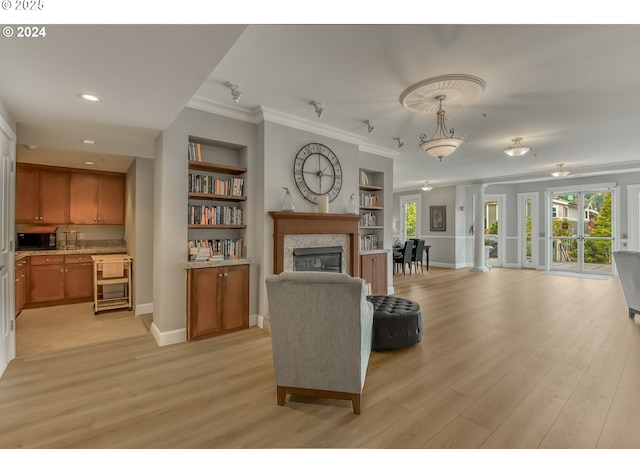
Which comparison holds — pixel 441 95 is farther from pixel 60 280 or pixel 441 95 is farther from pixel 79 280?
pixel 60 280

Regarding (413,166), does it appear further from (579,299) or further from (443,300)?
(579,299)

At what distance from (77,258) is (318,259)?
4.13m

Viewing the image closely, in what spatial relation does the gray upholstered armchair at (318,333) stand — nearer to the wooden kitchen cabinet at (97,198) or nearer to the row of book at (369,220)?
the row of book at (369,220)

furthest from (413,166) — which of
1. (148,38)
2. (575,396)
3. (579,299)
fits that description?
(148,38)

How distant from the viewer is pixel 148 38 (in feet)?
5.57

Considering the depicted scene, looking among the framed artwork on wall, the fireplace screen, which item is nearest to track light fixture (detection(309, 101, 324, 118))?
the fireplace screen

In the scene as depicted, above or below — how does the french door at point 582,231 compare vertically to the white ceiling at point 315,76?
below

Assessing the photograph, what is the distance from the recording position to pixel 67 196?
5.26m

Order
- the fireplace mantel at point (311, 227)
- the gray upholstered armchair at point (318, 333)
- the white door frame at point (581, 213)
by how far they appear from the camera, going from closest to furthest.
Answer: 1. the gray upholstered armchair at point (318, 333)
2. the fireplace mantel at point (311, 227)
3. the white door frame at point (581, 213)

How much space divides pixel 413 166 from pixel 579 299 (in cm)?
400

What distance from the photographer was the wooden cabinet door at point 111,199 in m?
5.48

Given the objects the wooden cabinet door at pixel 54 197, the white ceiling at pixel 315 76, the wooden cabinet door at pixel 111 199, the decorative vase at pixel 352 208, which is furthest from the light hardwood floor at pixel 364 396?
the wooden cabinet door at pixel 54 197

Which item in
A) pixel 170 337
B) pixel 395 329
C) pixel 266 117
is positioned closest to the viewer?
pixel 395 329

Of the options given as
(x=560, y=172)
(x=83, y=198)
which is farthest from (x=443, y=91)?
(x=83, y=198)
